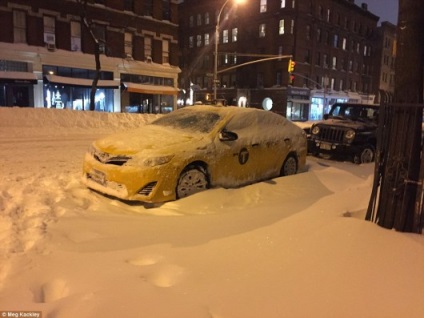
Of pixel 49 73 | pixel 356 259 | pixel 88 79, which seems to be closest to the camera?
pixel 356 259

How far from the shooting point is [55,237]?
414cm

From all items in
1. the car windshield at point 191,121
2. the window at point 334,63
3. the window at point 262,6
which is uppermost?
the window at point 262,6

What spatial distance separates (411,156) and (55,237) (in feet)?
12.6

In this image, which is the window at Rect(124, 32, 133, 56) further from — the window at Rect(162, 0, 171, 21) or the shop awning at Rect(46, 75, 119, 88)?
the window at Rect(162, 0, 171, 21)

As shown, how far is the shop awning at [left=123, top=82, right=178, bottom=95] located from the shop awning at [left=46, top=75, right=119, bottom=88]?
118cm

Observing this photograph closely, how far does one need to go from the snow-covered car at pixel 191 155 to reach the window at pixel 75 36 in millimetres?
25251

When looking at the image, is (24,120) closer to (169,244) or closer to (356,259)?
(169,244)

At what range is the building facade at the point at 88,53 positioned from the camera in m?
26.8

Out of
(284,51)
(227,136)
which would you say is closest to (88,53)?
(284,51)

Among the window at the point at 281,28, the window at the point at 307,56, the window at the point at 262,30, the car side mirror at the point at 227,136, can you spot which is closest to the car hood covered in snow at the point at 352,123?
the car side mirror at the point at 227,136

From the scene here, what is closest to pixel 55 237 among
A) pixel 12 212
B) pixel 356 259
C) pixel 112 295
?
pixel 12 212

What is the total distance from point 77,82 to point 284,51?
27336 millimetres

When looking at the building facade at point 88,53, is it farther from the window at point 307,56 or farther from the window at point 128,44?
the window at point 307,56

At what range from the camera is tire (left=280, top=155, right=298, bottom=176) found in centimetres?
806
